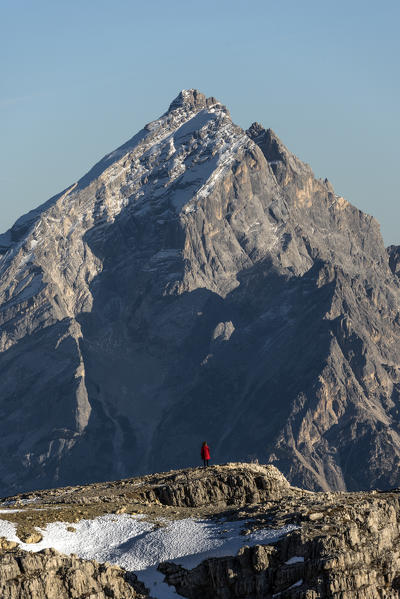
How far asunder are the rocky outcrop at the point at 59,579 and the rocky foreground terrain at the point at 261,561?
0.06m

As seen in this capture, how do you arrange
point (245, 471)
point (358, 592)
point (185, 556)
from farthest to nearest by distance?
point (245, 471), point (185, 556), point (358, 592)

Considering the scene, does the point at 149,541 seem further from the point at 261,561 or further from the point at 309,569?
the point at 309,569

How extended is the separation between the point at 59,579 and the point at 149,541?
28.4 ft

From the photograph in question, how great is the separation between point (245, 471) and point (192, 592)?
2750 cm

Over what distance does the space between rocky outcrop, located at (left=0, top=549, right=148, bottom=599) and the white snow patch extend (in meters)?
1.95

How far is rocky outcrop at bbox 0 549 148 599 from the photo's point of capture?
8806 centimetres

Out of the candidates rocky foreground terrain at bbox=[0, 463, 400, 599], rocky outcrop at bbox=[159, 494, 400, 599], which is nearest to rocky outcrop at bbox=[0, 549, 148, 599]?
rocky foreground terrain at bbox=[0, 463, 400, 599]

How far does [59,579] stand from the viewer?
292 feet

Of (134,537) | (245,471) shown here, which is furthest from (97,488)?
(134,537)

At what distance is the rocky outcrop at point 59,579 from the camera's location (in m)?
88.1

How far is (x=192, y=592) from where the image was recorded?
91.1 meters

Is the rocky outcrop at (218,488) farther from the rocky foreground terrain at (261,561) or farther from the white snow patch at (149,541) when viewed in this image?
the white snow patch at (149,541)

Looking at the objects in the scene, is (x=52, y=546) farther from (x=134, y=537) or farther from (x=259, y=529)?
(x=259, y=529)

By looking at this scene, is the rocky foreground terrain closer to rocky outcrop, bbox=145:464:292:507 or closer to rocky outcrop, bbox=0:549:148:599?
rocky outcrop, bbox=0:549:148:599
